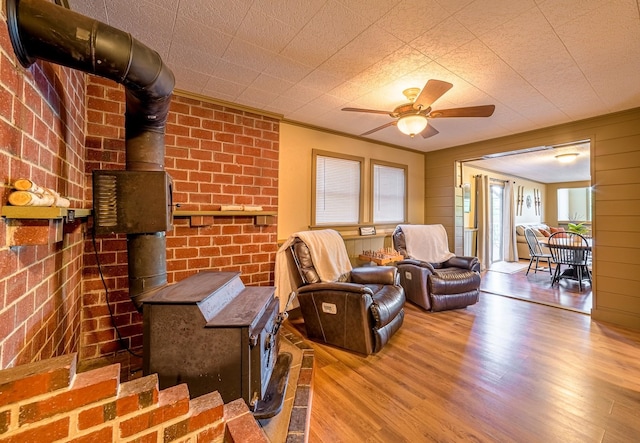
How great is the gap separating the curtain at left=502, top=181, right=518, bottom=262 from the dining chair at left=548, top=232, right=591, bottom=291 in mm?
1861

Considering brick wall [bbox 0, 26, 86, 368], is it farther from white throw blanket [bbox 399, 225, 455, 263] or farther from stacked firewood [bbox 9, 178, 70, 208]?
white throw blanket [bbox 399, 225, 455, 263]

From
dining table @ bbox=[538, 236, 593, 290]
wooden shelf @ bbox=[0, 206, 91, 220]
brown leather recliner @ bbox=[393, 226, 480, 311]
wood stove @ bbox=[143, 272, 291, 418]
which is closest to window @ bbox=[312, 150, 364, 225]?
brown leather recliner @ bbox=[393, 226, 480, 311]

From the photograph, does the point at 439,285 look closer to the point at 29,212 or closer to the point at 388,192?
the point at 388,192

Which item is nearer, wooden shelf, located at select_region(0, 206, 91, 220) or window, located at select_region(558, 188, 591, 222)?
wooden shelf, located at select_region(0, 206, 91, 220)

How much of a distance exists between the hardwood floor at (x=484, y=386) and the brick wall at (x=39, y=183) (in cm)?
137

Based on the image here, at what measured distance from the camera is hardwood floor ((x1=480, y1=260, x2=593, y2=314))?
3.50m

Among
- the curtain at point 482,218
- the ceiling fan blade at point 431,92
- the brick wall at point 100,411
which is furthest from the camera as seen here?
the curtain at point 482,218

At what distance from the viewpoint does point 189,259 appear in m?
2.34

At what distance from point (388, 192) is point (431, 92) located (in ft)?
7.73

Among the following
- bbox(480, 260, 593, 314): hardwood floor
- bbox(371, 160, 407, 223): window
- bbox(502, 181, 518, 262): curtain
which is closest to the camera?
bbox(480, 260, 593, 314): hardwood floor

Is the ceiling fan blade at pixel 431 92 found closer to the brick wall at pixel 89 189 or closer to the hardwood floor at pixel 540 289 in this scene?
the brick wall at pixel 89 189

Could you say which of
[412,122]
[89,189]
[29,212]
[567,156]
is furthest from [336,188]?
[567,156]

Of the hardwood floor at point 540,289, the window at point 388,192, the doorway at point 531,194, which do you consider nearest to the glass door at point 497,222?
the doorway at point 531,194

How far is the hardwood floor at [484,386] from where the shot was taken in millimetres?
1487
